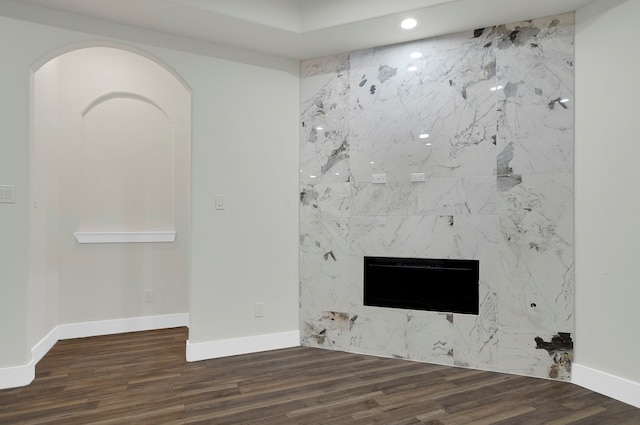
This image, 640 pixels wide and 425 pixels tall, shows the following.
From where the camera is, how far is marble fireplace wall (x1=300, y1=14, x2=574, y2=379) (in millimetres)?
2877

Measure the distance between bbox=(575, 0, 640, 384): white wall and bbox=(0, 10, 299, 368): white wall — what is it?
2327 millimetres

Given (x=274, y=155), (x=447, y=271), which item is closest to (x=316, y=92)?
(x=274, y=155)

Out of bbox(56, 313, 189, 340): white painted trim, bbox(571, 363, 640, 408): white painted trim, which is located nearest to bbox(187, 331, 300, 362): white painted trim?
bbox(56, 313, 189, 340): white painted trim

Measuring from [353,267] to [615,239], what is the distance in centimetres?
194

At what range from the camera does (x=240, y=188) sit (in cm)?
344

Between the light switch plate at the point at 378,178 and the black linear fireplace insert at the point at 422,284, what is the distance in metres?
0.68

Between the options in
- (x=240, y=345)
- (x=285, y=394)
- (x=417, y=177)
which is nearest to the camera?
(x=285, y=394)

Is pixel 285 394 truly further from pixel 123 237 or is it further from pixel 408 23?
pixel 408 23

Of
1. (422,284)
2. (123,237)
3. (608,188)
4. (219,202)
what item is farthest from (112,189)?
(608,188)

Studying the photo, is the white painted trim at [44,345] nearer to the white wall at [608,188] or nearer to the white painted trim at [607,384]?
the white painted trim at [607,384]

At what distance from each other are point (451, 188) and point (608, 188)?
1044mm

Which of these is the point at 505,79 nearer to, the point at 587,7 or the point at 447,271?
the point at 587,7

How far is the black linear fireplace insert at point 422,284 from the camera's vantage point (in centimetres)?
310

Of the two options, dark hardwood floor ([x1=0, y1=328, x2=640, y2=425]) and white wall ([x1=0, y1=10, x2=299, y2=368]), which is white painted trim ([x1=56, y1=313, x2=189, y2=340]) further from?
dark hardwood floor ([x1=0, y1=328, x2=640, y2=425])
